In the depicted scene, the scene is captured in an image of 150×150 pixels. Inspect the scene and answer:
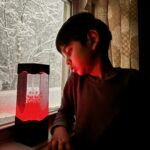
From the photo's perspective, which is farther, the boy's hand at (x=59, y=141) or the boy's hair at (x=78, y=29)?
the boy's hair at (x=78, y=29)

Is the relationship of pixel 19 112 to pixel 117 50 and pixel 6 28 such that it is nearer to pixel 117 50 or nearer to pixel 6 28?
pixel 6 28

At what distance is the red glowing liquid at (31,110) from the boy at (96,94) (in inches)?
3.7

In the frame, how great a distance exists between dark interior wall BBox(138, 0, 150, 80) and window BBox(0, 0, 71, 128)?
518mm

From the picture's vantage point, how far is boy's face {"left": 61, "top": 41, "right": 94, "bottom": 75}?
0.83 metres

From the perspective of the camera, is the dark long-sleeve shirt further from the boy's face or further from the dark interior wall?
the dark interior wall

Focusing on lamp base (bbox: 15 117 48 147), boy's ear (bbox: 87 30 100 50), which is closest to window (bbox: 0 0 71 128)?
lamp base (bbox: 15 117 48 147)

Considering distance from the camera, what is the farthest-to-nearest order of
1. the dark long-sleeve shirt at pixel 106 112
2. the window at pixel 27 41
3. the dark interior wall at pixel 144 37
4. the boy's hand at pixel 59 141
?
the dark interior wall at pixel 144 37, the window at pixel 27 41, the dark long-sleeve shirt at pixel 106 112, the boy's hand at pixel 59 141

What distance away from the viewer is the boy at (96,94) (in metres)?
0.81

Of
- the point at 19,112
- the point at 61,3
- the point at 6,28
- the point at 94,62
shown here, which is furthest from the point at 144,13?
the point at 19,112

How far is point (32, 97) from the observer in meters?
0.91

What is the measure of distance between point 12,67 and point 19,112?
0.90ft

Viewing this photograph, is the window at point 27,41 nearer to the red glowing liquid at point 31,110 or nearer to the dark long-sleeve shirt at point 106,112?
the red glowing liquid at point 31,110

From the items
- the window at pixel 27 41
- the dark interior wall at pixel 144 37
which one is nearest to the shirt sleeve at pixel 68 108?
the window at pixel 27 41

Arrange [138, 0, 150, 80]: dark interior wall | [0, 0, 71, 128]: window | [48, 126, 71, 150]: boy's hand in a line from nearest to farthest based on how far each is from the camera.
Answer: [48, 126, 71, 150]: boy's hand < [0, 0, 71, 128]: window < [138, 0, 150, 80]: dark interior wall
